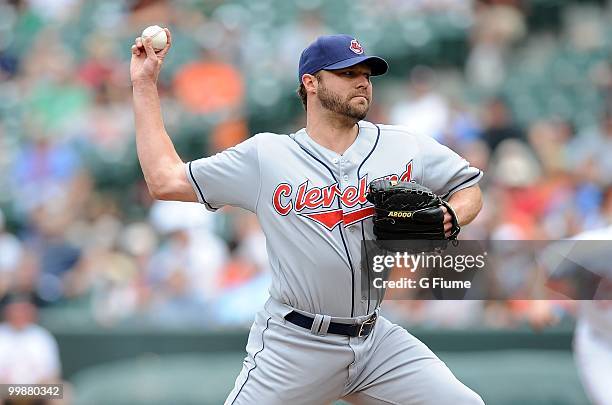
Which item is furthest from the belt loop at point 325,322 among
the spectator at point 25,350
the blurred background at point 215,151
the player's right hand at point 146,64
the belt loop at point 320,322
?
the spectator at point 25,350

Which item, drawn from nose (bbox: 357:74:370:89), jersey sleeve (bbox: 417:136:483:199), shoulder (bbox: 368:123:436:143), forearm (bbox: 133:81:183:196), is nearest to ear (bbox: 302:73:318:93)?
nose (bbox: 357:74:370:89)

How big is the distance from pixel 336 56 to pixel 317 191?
52 cm

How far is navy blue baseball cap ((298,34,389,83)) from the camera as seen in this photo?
13.5 feet

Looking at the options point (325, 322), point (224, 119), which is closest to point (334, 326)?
point (325, 322)

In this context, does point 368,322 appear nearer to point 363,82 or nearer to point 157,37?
point 363,82

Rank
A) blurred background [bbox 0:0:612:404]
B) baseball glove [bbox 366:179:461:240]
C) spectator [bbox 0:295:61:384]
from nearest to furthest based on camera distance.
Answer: baseball glove [bbox 366:179:461:240]
blurred background [bbox 0:0:612:404]
spectator [bbox 0:295:61:384]

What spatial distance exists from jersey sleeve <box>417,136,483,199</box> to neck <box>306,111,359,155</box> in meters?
0.29

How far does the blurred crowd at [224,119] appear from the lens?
816 centimetres

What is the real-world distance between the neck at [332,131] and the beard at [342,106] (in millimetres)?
46

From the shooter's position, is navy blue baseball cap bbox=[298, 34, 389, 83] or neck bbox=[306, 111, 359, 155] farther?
neck bbox=[306, 111, 359, 155]

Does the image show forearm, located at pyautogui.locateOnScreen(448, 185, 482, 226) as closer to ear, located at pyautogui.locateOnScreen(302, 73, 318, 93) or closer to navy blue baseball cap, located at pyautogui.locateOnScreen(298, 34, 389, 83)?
navy blue baseball cap, located at pyautogui.locateOnScreen(298, 34, 389, 83)

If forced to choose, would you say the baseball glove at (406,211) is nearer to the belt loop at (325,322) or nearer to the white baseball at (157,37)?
the belt loop at (325,322)

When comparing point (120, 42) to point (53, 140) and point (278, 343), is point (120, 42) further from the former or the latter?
point (278, 343)

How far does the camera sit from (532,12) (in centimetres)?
1055
